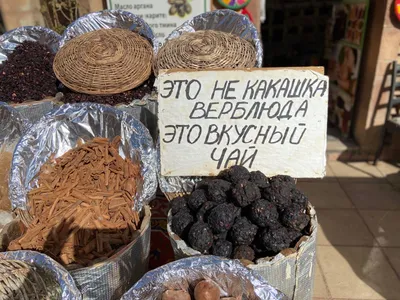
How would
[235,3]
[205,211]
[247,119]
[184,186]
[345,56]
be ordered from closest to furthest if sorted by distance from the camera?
[205,211], [247,119], [184,186], [235,3], [345,56]

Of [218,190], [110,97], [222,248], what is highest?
[110,97]

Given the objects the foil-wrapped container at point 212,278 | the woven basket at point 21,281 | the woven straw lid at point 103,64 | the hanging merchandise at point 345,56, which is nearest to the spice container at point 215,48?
the woven straw lid at point 103,64

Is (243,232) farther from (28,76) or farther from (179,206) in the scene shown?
(28,76)

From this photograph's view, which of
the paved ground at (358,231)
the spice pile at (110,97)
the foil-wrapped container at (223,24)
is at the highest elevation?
the foil-wrapped container at (223,24)

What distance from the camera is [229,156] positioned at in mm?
1389

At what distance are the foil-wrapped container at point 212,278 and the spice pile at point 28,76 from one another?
149cm

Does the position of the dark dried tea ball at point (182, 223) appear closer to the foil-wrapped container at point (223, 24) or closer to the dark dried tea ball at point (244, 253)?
the dark dried tea ball at point (244, 253)

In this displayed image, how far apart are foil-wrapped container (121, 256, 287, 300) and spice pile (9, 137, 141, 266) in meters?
0.29

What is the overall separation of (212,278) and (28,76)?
1687mm

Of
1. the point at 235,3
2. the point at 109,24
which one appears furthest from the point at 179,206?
the point at 235,3

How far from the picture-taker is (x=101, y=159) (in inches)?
57.2

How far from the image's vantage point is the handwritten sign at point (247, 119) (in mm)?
1316

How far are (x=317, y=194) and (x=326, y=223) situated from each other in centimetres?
45

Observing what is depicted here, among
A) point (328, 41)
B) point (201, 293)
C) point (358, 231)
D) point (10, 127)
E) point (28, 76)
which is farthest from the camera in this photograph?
→ point (328, 41)
